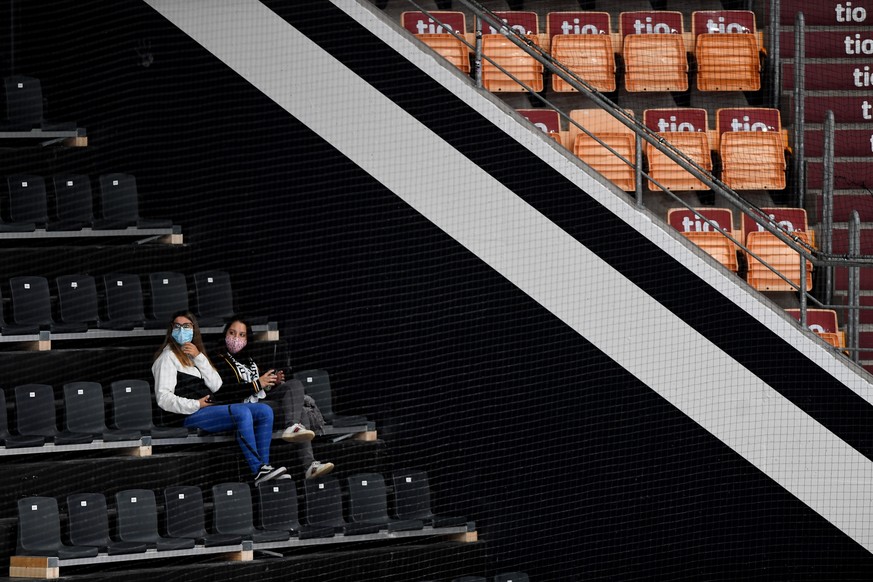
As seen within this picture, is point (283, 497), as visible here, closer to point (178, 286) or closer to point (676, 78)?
point (178, 286)

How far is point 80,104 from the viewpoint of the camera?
6.08 meters

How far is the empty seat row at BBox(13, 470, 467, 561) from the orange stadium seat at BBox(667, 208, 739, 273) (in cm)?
155

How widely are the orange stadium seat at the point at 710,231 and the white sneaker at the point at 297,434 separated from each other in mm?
1783

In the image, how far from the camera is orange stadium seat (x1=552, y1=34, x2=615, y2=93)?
6.21 meters

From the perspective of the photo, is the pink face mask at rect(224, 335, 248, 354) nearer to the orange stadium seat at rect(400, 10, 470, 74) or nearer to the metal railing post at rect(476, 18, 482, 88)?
the metal railing post at rect(476, 18, 482, 88)

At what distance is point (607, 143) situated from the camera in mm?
6020

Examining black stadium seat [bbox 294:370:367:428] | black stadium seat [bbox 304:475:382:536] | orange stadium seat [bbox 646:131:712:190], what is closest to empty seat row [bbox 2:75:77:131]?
black stadium seat [bbox 294:370:367:428]

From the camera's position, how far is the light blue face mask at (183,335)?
504 cm

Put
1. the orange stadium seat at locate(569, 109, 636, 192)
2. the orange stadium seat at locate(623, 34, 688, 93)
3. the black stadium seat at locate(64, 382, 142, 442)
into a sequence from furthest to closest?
1. the orange stadium seat at locate(623, 34, 688, 93)
2. the orange stadium seat at locate(569, 109, 636, 192)
3. the black stadium seat at locate(64, 382, 142, 442)

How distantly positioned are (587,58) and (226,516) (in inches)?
110

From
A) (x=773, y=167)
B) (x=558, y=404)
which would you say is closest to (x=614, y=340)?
(x=558, y=404)

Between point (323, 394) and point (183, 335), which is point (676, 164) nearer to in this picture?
point (323, 394)

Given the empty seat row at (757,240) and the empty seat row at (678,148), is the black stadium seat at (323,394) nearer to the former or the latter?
the empty seat row at (678,148)

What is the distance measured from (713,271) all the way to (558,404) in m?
0.81
